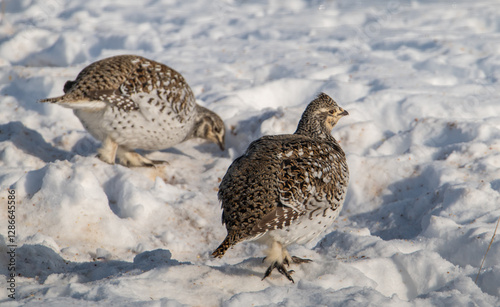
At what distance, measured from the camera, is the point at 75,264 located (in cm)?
437

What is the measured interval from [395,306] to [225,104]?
497 centimetres

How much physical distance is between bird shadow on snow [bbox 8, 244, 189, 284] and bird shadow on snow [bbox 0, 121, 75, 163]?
7.20 feet

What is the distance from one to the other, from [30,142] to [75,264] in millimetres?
2657

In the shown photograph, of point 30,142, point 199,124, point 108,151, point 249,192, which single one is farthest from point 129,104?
point 249,192

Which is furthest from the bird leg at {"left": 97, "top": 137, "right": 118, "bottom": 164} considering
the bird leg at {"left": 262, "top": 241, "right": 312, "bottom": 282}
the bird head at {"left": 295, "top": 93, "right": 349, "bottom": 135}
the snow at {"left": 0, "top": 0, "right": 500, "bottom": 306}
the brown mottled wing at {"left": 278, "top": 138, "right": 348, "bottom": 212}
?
the bird leg at {"left": 262, "top": 241, "right": 312, "bottom": 282}

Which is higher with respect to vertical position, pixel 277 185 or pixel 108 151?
pixel 277 185

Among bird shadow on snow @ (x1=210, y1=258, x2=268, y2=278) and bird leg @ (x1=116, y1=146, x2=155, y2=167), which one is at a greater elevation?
bird shadow on snow @ (x1=210, y1=258, x2=268, y2=278)

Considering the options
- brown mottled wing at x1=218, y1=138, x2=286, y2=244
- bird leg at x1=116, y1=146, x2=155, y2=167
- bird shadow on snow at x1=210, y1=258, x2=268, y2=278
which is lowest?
bird leg at x1=116, y1=146, x2=155, y2=167

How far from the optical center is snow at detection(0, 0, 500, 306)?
375cm

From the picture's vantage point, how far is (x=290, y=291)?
11.4ft

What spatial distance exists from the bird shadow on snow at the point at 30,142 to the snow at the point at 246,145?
0.02m

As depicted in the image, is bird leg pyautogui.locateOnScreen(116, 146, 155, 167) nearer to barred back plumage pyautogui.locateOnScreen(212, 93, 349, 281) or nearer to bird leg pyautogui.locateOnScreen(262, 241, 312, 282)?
barred back plumage pyautogui.locateOnScreen(212, 93, 349, 281)

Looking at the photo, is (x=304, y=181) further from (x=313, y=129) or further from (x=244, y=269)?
(x=313, y=129)

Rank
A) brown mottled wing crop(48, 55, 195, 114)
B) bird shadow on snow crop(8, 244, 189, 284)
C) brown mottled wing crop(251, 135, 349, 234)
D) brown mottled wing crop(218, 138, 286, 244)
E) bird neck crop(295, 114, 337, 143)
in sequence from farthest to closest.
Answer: brown mottled wing crop(48, 55, 195, 114)
bird neck crop(295, 114, 337, 143)
bird shadow on snow crop(8, 244, 189, 284)
brown mottled wing crop(251, 135, 349, 234)
brown mottled wing crop(218, 138, 286, 244)
